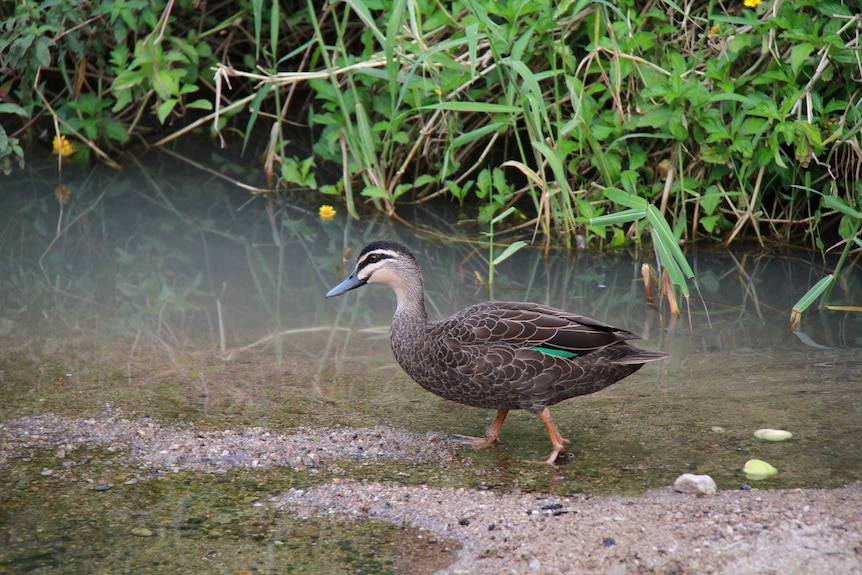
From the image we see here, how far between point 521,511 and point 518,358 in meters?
0.84

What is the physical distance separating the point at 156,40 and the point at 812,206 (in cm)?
529

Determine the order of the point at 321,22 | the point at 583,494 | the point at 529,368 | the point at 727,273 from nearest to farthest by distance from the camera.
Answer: the point at 583,494 → the point at 529,368 → the point at 727,273 → the point at 321,22

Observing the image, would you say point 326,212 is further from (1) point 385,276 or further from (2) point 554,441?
(2) point 554,441

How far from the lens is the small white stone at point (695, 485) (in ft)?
12.6

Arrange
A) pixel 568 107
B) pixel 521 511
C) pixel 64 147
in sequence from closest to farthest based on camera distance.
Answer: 1. pixel 521 511
2. pixel 568 107
3. pixel 64 147

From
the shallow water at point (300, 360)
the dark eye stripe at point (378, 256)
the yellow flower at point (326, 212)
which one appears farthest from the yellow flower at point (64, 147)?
the dark eye stripe at point (378, 256)

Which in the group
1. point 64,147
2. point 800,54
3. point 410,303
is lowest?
point 410,303

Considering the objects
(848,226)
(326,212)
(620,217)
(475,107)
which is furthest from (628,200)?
(326,212)

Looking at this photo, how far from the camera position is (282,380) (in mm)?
5188

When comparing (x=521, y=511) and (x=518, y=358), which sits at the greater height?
(x=518, y=358)

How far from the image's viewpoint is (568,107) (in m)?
7.09

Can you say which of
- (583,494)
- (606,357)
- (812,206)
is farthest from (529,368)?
(812,206)

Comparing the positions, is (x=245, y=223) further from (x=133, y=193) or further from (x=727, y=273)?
(x=727, y=273)

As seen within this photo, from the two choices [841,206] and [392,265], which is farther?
[841,206]
